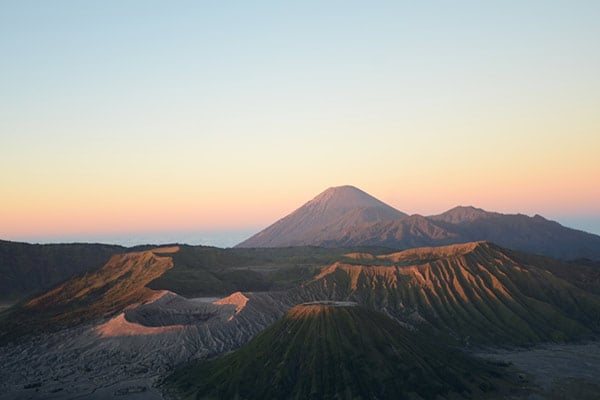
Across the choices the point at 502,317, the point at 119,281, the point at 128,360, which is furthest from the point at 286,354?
the point at 119,281

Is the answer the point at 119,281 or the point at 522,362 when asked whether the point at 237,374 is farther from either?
the point at 119,281

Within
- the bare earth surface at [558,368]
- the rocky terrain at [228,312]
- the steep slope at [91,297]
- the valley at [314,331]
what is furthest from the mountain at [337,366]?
the steep slope at [91,297]

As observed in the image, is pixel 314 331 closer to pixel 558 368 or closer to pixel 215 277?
pixel 558 368

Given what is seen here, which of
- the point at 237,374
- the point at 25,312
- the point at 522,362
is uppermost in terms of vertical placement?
the point at 25,312

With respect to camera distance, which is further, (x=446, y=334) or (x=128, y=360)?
(x=446, y=334)

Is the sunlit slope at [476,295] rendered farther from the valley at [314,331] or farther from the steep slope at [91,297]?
the steep slope at [91,297]

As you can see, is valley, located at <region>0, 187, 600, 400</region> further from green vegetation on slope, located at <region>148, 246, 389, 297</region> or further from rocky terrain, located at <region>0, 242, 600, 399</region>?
green vegetation on slope, located at <region>148, 246, 389, 297</region>
